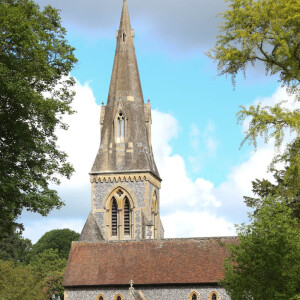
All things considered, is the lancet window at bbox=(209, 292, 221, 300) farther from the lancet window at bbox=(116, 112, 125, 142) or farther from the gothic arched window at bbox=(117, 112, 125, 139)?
the gothic arched window at bbox=(117, 112, 125, 139)

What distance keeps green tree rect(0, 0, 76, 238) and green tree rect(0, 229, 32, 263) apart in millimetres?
66944

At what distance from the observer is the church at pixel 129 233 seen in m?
40.8

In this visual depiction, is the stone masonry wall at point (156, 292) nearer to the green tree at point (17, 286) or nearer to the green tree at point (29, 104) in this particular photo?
the green tree at point (17, 286)

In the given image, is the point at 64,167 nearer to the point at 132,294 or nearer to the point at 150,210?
the point at 132,294

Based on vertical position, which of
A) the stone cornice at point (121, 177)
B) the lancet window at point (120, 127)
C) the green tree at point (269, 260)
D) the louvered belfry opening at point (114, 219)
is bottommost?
the green tree at point (269, 260)

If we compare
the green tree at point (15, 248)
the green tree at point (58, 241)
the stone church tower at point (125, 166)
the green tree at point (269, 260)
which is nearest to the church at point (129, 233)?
the stone church tower at point (125, 166)

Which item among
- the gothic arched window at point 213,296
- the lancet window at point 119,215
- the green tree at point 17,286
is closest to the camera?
the gothic arched window at point 213,296

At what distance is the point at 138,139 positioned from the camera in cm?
5569

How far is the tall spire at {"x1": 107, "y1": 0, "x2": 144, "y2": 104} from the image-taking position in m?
57.5

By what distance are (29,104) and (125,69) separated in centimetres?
3645

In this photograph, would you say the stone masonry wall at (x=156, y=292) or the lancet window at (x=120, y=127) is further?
the lancet window at (x=120, y=127)

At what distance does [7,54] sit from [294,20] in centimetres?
934

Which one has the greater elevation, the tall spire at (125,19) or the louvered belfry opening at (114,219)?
the tall spire at (125,19)

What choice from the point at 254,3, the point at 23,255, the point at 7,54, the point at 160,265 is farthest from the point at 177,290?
the point at 23,255
